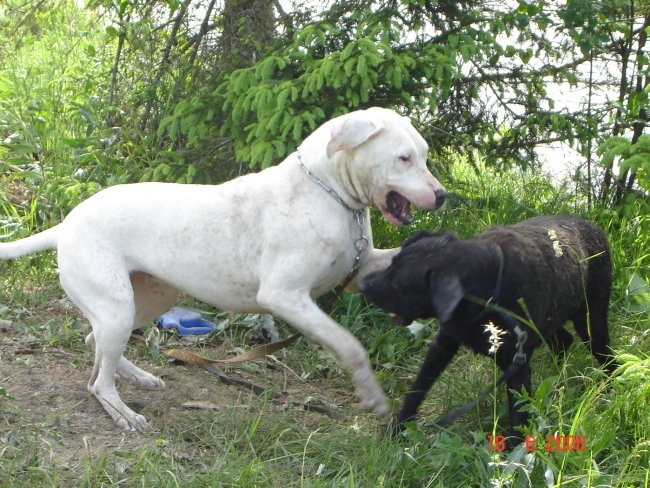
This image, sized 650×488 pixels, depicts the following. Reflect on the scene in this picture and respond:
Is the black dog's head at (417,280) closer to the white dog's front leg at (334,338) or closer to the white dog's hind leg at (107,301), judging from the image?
the white dog's front leg at (334,338)

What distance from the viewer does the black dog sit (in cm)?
357

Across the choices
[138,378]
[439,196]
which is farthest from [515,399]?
[138,378]

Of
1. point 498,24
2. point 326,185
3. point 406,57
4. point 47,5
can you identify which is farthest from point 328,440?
point 47,5

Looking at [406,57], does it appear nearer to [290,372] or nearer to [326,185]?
[326,185]

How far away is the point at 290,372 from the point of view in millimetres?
4988

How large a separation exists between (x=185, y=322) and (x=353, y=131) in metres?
2.17

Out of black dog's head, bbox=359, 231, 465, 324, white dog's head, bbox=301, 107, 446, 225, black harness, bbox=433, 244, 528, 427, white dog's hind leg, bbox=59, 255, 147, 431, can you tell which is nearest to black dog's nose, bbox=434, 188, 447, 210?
white dog's head, bbox=301, 107, 446, 225

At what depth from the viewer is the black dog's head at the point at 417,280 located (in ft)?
11.7

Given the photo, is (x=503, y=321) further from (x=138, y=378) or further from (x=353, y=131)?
(x=138, y=378)

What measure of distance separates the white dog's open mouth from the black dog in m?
0.14

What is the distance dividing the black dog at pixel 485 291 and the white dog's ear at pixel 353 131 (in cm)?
49

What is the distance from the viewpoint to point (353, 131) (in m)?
3.76
